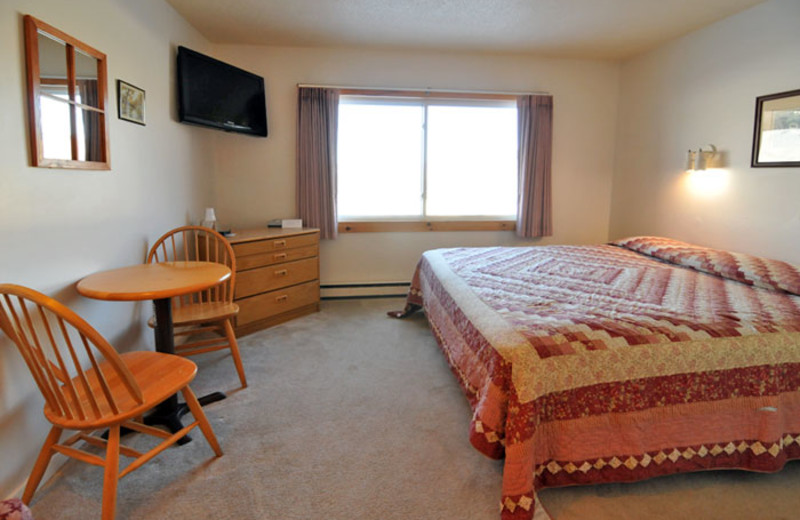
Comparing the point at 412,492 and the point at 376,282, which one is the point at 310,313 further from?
the point at 412,492

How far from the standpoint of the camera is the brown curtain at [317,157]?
404cm

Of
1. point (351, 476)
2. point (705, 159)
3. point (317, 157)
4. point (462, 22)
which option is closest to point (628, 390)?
point (351, 476)

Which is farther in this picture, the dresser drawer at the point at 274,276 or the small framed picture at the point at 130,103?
the dresser drawer at the point at 274,276

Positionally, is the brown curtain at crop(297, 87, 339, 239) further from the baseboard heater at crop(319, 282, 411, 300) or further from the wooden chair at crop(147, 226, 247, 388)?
the wooden chair at crop(147, 226, 247, 388)

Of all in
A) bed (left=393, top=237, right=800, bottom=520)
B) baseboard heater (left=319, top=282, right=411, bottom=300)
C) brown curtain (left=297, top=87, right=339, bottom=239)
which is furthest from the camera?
baseboard heater (left=319, top=282, right=411, bottom=300)

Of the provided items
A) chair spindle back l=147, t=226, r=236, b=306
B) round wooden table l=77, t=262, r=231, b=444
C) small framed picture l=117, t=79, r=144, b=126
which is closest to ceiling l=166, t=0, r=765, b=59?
small framed picture l=117, t=79, r=144, b=126

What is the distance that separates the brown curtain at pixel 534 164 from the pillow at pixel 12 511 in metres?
4.13

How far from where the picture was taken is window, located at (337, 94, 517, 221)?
14.0 ft

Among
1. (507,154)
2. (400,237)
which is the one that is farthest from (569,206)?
(400,237)

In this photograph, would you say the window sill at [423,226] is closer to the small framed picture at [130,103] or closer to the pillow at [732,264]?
the pillow at [732,264]

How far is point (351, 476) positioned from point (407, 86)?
140 inches

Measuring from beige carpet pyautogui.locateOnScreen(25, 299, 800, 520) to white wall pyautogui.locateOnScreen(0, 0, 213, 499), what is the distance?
0.43m

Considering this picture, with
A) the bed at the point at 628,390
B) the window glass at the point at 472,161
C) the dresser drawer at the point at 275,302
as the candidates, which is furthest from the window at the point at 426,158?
the bed at the point at 628,390

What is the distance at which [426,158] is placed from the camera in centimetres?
437
